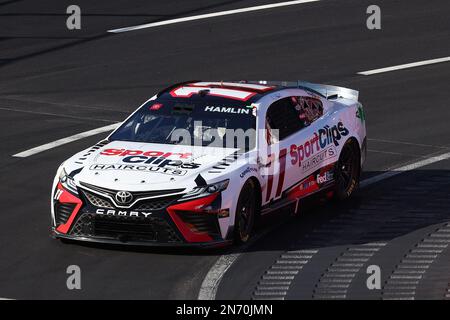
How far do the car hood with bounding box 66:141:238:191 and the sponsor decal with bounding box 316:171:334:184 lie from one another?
1.64 meters

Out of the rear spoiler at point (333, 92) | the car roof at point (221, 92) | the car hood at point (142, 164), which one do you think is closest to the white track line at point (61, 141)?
the car roof at point (221, 92)

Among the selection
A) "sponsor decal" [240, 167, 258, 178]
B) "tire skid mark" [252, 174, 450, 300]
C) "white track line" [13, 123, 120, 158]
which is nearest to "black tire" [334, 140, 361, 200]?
"tire skid mark" [252, 174, 450, 300]

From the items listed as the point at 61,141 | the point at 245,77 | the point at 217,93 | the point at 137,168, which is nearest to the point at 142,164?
the point at 137,168

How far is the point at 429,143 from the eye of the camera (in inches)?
739

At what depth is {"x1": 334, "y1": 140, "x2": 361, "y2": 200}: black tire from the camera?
52.1 ft

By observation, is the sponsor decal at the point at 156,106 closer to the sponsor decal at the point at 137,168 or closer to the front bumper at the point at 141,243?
the sponsor decal at the point at 137,168

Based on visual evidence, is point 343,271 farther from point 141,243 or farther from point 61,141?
point 61,141

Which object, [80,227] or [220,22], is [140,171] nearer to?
[80,227]

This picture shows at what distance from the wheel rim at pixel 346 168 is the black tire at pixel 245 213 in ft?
6.65

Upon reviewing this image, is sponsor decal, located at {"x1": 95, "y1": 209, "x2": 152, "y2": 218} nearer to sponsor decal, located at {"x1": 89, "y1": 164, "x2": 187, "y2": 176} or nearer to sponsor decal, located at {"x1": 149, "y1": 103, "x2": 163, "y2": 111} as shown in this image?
sponsor decal, located at {"x1": 89, "y1": 164, "x2": 187, "y2": 176}

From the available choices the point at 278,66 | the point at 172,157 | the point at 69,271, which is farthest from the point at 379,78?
the point at 69,271

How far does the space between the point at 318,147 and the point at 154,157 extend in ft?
7.86
